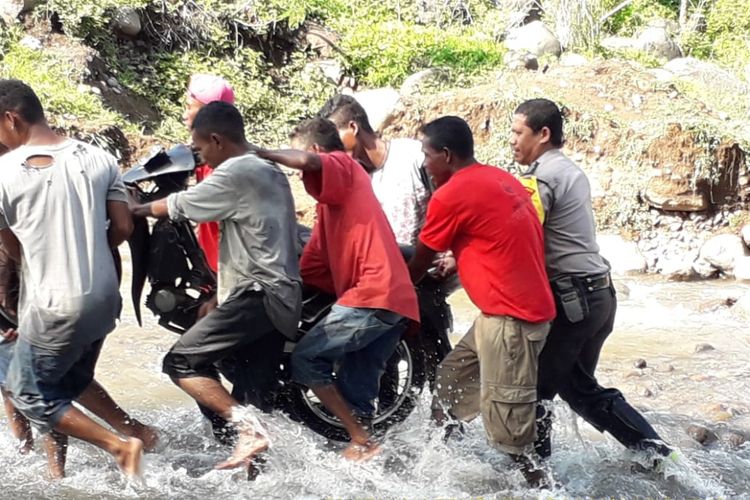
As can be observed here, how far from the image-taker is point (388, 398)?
5.14m

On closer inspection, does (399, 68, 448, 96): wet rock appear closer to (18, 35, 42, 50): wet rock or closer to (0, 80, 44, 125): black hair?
(18, 35, 42, 50): wet rock

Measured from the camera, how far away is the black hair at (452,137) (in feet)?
14.6

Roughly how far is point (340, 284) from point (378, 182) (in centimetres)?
69

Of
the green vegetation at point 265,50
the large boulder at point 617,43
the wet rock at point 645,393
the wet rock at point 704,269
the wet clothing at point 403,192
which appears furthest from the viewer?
the large boulder at point 617,43

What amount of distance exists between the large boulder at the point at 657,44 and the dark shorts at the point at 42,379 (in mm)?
13849

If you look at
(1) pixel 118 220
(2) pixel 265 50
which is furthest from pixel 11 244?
(2) pixel 265 50

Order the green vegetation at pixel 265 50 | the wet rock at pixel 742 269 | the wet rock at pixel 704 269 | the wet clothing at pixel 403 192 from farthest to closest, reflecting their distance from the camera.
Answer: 1. the green vegetation at pixel 265 50
2. the wet rock at pixel 704 269
3. the wet rock at pixel 742 269
4. the wet clothing at pixel 403 192

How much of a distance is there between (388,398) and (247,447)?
2.96 ft

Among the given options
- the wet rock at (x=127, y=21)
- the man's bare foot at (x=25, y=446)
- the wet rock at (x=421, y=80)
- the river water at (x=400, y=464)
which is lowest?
the river water at (x=400, y=464)

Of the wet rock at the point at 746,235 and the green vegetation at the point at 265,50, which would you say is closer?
the wet rock at the point at 746,235

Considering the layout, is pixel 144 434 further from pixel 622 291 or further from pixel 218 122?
pixel 622 291

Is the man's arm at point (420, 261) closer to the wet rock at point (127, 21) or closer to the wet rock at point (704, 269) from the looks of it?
the wet rock at point (704, 269)

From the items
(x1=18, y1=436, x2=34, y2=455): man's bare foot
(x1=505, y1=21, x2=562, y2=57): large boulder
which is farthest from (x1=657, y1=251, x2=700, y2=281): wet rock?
(x1=18, y1=436, x2=34, y2=455): man's bare foot

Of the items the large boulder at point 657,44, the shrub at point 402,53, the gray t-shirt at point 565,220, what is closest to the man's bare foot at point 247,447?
the gray t-shirt at point 565,220
